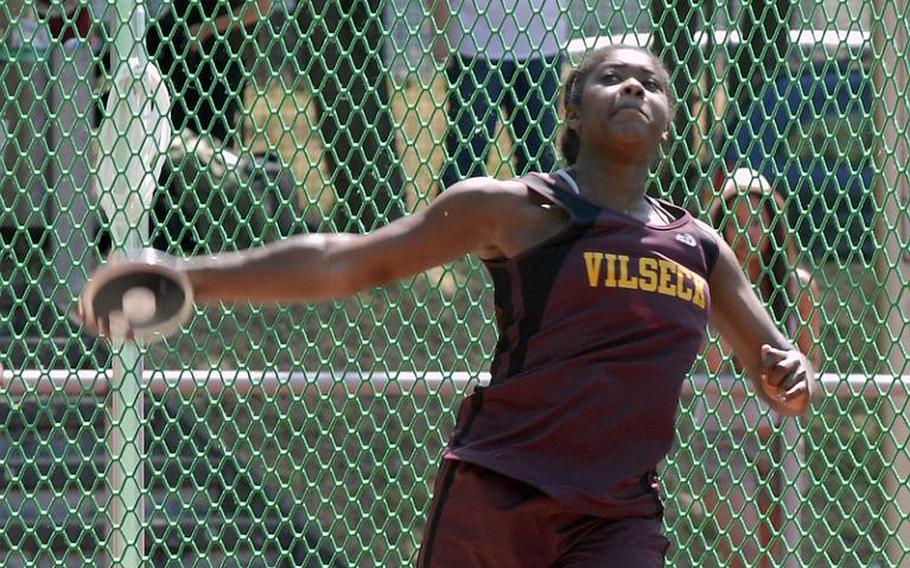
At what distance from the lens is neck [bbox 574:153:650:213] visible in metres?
3.11

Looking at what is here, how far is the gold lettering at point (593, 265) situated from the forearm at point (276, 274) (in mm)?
424

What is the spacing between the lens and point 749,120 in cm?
469

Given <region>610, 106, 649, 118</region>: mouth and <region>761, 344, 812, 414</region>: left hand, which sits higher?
<region>610, 106, 649, 118</region>: mouth

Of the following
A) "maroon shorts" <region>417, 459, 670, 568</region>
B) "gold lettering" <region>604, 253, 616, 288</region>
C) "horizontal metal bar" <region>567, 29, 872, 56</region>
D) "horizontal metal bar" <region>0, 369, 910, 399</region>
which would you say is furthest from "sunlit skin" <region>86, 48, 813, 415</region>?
"horizontal metal bar" <region>567, 29, 872, 56</region>

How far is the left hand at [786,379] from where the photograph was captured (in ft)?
10.0

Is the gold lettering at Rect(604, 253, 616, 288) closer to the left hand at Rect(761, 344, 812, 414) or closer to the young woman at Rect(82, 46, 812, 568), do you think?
the young woman at Rect(82, 46, 812, 568)

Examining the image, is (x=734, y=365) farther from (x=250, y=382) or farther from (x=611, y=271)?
(x=611, y=271)

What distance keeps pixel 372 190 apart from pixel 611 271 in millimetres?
1685

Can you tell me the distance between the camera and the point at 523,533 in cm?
292

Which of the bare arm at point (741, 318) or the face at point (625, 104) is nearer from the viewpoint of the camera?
the face at point (625, 104)

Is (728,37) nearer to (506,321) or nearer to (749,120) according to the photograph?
(749,120)

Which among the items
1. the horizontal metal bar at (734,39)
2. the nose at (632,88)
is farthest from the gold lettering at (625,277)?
the horizontal metal bar at (734,39)

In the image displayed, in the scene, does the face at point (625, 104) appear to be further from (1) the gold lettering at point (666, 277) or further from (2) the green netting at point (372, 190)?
(2) the green netting at point (372, 190)

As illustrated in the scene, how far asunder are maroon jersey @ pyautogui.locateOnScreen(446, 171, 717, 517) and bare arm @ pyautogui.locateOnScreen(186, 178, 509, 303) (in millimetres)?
105
